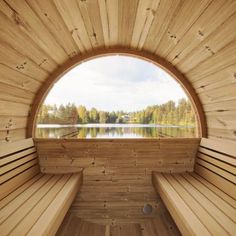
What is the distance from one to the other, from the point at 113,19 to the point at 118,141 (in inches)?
67.8

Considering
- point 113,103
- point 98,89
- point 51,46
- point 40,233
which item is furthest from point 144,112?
point 40,233

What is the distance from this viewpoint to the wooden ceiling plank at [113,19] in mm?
1972

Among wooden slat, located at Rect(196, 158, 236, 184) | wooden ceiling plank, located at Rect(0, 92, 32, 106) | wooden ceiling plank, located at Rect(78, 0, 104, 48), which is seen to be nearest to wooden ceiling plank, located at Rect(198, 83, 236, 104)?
wooden slat, located at Rect(196, 158, 236, 184)

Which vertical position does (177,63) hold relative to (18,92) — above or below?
above

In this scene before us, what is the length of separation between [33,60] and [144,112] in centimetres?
205

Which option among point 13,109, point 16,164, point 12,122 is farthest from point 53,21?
point 16,164

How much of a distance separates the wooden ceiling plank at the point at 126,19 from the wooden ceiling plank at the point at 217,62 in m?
0.97

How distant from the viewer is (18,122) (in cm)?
281

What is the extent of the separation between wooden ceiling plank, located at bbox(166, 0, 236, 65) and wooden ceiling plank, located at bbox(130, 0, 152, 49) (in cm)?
48

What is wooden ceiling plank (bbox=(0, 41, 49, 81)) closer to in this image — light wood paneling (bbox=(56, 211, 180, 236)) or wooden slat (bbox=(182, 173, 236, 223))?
light wood paneling (bbox=(56, 211, 180, 236))

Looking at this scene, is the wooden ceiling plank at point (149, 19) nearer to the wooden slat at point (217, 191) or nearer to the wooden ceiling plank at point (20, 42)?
the wooden ceiling plank at point (20, 42)

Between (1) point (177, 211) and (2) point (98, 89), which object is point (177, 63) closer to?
(2) point (98, 89)

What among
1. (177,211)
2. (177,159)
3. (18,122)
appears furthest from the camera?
(177,159)

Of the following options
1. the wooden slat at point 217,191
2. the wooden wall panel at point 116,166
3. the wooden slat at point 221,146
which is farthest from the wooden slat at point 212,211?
the wooden wall panel at point 116,166
